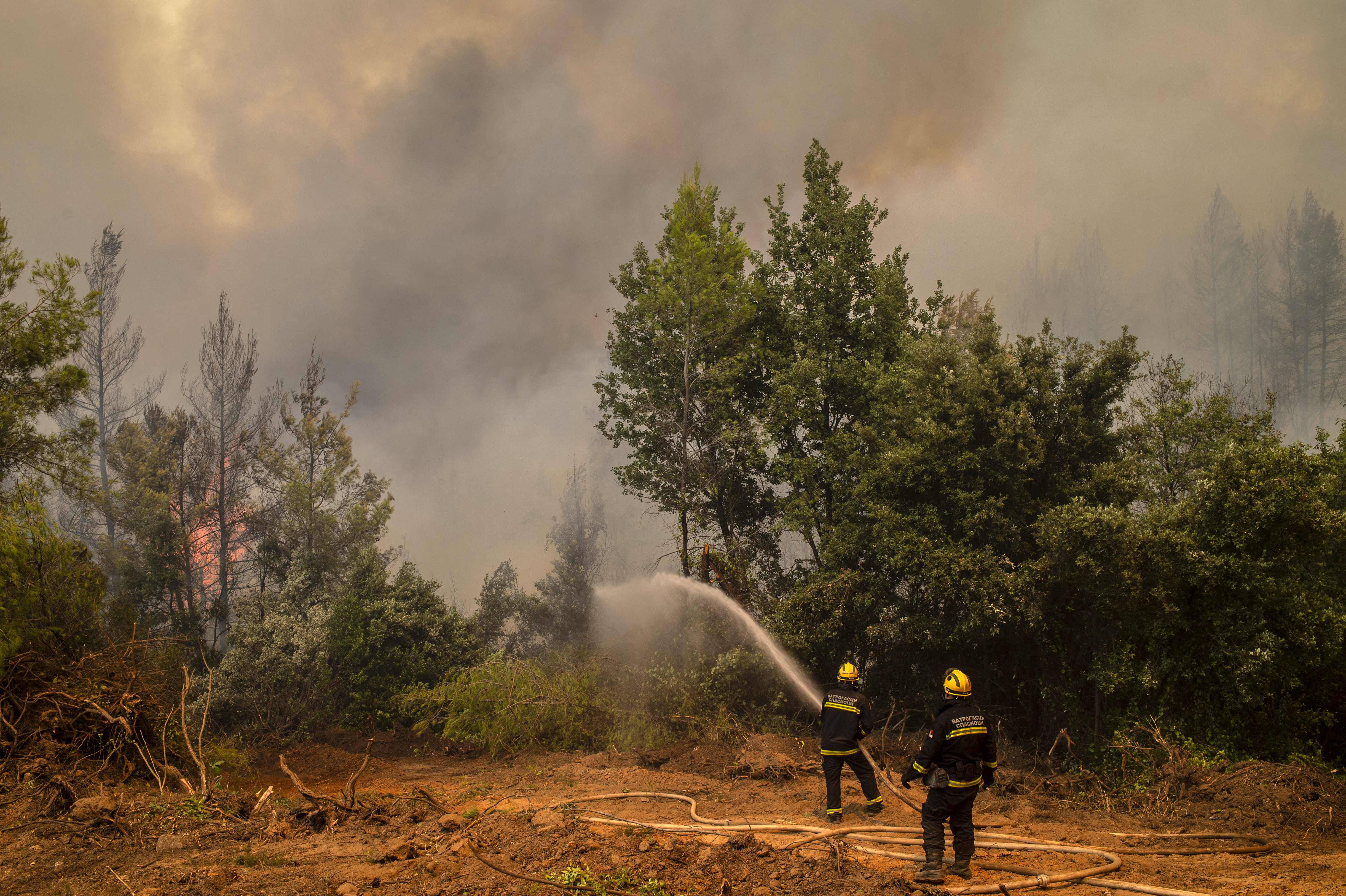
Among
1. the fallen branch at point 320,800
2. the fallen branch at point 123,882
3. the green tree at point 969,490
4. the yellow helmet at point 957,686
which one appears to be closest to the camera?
the fallen branch at point 123,882

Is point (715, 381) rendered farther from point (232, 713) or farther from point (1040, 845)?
point (232, 713)

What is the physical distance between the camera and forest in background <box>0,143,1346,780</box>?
510 inches

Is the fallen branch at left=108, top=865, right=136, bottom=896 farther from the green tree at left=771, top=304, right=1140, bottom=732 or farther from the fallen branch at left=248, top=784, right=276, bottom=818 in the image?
the green tree at left=771, top=304, right=1140, bottom=732

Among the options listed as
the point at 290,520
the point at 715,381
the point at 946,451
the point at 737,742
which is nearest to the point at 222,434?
the point at 290,520

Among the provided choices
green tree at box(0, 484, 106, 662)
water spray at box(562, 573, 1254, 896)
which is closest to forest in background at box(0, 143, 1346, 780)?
green tree at box(0, 484, 106, 662)

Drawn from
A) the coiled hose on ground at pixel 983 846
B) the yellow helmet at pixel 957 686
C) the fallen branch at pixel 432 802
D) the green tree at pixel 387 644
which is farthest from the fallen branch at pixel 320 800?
the green tree at pixel 387 644

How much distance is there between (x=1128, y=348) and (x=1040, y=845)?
1259 cm

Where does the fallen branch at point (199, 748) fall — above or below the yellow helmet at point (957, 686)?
below

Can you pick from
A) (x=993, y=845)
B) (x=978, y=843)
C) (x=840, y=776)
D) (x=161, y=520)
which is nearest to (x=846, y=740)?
(x=840, y=776)

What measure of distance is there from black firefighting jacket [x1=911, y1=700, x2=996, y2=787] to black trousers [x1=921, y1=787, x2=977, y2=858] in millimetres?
103

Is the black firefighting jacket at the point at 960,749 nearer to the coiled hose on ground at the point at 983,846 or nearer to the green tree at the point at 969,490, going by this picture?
the coiled hose on ground at the point at 983,846

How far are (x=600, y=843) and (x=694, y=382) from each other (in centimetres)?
1632

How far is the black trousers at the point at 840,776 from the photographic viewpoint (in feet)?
31.9

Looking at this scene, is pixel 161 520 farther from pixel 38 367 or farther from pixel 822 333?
pixel 822 333
